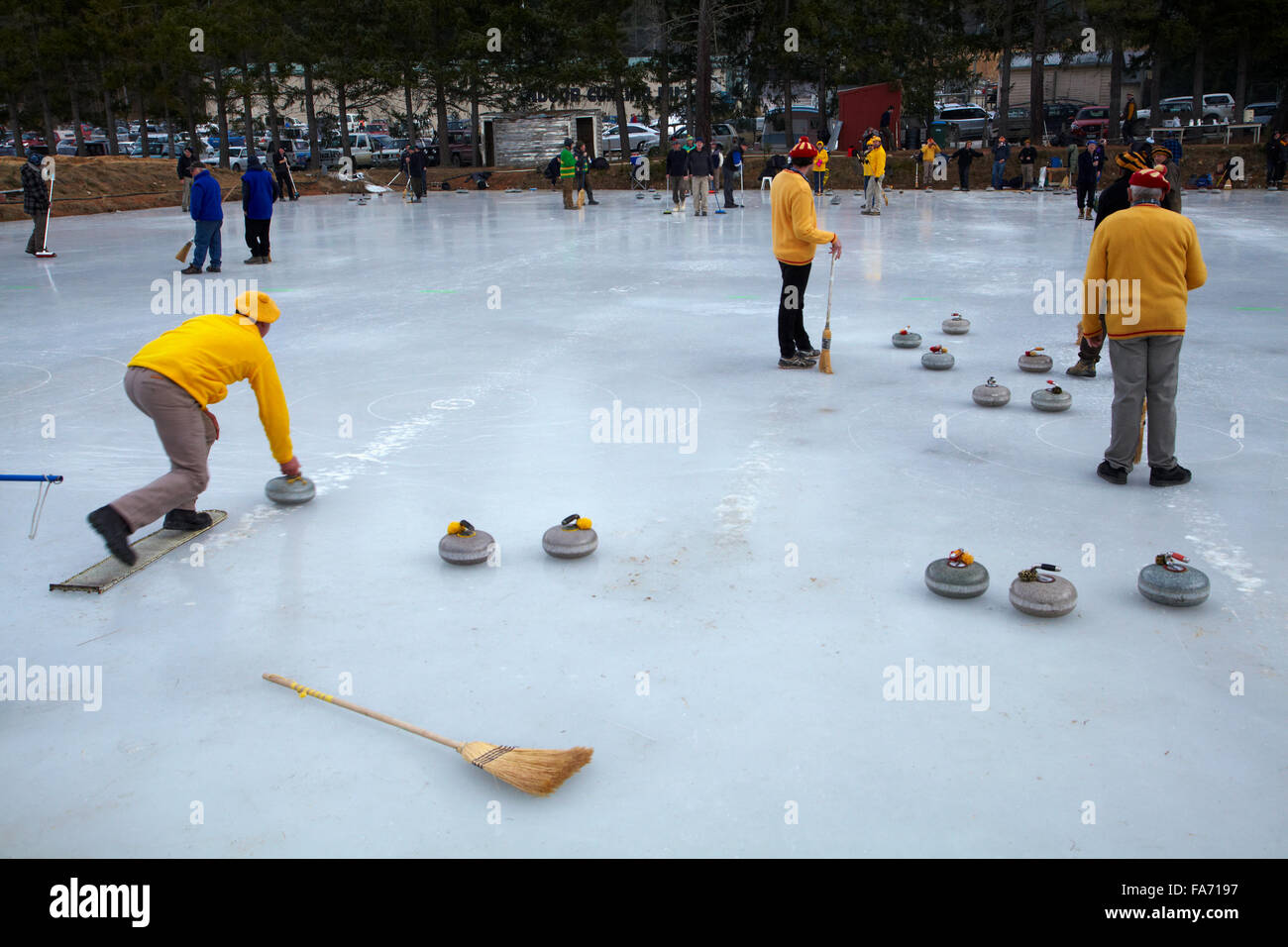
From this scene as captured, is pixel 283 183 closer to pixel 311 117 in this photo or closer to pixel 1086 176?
pixel 311 117

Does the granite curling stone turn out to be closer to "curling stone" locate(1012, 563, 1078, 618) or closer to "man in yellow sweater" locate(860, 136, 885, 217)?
"curling stone" locate(1012, 563, 1078, 618)

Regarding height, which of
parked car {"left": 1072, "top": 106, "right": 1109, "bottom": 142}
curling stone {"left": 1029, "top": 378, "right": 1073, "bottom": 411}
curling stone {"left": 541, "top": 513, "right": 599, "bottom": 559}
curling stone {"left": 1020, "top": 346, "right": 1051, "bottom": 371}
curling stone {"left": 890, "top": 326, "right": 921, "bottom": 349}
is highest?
parked car {"left": 1072, "top": 106, "right": 1109, "bottom": 142}

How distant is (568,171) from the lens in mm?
24344

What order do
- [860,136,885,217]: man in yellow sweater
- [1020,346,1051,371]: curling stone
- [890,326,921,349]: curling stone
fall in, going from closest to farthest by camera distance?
[1020,346,1051,371]: curling stone, [890,326,921,349]: curling stone, [860,136,885,217]: man in yellow sweater

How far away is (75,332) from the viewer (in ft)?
34.1

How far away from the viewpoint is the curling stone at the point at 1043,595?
4.15 metres

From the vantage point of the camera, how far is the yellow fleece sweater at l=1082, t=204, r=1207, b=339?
552 centimetres

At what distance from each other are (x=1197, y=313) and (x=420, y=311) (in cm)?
838

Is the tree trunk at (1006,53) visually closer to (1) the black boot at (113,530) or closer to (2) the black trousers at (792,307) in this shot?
(2) the black trousers at (792,307)

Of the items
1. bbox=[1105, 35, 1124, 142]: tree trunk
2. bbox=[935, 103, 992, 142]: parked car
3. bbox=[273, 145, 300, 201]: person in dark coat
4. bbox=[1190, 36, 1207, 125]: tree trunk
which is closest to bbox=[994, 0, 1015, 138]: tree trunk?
bbox=[1105, 35, 1124, 142]: tree trunk

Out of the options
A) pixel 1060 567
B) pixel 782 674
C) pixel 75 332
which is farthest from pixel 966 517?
pixel 75 332

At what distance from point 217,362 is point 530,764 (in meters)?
3.00

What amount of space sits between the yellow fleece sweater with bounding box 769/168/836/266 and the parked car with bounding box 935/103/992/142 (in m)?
33.9

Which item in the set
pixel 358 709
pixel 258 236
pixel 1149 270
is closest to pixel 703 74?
pixel 258 236
